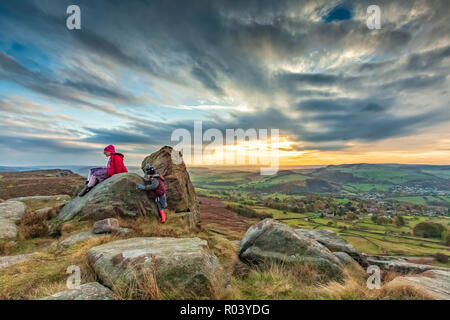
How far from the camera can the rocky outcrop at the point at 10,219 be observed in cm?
941

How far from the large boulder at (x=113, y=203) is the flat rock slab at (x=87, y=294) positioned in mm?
7347

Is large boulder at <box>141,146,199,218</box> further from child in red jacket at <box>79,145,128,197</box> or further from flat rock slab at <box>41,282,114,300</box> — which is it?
flat rock slab at <box>41,282,114,300</box>

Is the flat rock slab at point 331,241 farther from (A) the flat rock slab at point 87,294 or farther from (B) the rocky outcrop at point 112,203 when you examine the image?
(A) the flat rock slab at point 87,294

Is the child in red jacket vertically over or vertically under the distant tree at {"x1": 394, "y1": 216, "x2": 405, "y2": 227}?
over

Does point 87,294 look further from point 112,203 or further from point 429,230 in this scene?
point 429,230

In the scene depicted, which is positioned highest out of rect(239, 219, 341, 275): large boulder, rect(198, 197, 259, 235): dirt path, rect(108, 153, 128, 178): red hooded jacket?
rect(108, 153, 128, 178): red hooded jacket

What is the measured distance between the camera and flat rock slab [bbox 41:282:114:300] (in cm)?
375

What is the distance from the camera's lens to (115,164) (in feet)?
43.8

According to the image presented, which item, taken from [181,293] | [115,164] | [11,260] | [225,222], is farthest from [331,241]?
[225,222]

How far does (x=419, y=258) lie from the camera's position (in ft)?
140

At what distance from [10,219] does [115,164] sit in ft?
20.6

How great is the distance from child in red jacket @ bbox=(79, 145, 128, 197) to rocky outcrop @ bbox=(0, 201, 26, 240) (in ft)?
11.5

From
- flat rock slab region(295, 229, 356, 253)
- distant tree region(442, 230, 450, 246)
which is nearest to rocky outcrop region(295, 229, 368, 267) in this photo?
flat rock slab region(295, 229, 356, 253)
